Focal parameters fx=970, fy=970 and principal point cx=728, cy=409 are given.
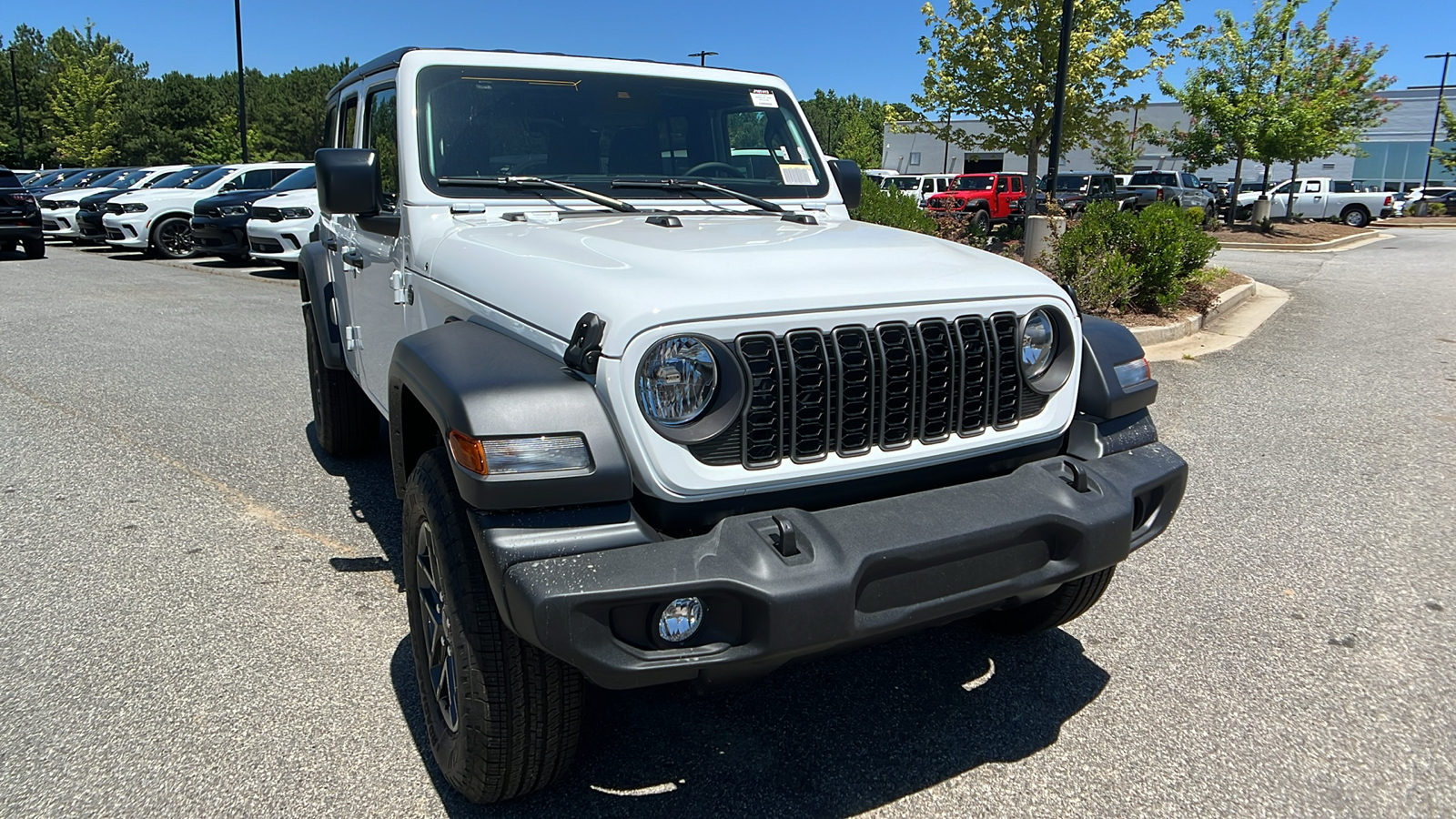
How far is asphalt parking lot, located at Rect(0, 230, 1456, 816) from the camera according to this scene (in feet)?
8.45

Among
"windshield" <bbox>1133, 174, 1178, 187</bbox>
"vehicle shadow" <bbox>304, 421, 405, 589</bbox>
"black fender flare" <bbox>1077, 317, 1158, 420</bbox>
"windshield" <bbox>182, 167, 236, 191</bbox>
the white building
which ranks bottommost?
"vehicle shadow" <bbox>304, 421, 405, 589</bbox>

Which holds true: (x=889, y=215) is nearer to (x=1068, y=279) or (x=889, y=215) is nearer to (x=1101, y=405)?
(x=1068, y=279)

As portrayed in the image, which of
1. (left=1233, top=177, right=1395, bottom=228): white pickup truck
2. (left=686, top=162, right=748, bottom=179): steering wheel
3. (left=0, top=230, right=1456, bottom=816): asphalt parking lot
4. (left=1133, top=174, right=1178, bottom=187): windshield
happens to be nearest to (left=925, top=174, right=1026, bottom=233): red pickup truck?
(left=1133, top=174, right=1178, bottom=187): windshield

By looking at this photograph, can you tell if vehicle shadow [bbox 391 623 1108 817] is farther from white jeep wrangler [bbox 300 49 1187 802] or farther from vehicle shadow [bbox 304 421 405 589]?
vehicle shadow [bbox 304 421 405 589]

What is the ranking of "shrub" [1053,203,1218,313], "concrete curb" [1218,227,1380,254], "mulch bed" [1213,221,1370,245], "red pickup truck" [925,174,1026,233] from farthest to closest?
"red pickup truck" [925,174,1026,233]
"mulch bed" [1213,221,1370,245]
"concrete curb" [1218,227,1380,254]
"shrub" [1053,203,1218,313]

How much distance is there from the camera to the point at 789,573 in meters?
1.99

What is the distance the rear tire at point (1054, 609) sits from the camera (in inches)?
119

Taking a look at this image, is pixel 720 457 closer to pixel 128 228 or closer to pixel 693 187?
pixel 693 187

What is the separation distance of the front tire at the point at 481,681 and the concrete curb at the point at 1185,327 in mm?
6426

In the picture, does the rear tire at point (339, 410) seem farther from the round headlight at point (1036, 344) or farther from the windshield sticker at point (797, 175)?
the round headlight at point (1036, 344)

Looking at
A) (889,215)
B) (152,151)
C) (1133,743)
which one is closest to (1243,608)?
(1133,743)

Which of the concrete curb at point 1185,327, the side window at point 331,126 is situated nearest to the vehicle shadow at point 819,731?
the side window at point 331,126

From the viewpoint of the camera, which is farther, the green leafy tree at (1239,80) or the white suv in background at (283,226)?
the green leafy tree at (1239,80)

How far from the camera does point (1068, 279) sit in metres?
9.03
